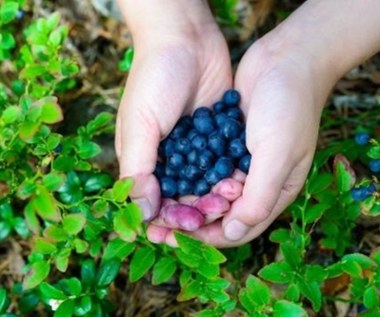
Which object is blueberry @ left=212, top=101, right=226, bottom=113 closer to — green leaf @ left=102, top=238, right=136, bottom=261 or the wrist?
the wrist

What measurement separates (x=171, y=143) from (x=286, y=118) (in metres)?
0.28

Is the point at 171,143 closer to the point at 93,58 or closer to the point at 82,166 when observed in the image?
the point at 82,166

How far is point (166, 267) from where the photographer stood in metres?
1.43

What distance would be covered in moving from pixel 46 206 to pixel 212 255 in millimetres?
307

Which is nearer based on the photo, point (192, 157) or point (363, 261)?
point (363, 261)

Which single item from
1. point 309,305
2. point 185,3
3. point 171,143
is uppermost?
point 185,3

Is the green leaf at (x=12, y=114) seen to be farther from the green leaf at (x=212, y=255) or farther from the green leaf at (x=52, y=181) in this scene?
the green leaf at (x=212, y=255)

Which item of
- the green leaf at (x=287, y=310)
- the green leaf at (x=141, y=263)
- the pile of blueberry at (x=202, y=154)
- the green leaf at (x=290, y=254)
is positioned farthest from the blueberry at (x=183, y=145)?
the green leaf at (x=287, y=310)

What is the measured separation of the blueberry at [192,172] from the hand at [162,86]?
0.23ft

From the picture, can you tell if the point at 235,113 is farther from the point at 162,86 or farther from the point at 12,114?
the point at 12,114

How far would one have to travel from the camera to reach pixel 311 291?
129 centimetres

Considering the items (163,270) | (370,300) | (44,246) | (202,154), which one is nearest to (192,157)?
(202,154)

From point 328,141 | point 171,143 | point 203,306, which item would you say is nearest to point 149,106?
point 171,143

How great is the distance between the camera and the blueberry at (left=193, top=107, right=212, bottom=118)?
159 cm
